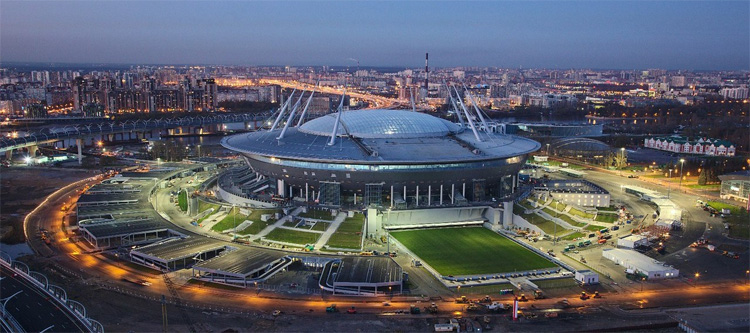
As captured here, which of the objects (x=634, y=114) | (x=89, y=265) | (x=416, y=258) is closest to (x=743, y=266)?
(x=416, y=258)

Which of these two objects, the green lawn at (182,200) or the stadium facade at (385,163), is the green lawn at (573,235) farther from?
the green lawn at (182,200)

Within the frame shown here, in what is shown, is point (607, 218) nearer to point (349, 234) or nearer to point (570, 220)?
point (570, 220)

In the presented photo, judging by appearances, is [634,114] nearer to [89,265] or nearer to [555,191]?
[555,191]

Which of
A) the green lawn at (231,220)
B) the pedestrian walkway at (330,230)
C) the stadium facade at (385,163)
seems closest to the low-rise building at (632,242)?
the stadium facade at (385,163)

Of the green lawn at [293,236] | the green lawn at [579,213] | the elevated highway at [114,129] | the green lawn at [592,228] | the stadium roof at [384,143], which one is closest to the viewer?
the green lawn at [293,236]

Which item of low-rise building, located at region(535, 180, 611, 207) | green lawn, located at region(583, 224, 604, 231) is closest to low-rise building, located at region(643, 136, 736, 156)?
low-rise building, located at region(535, 180, 611, 207)

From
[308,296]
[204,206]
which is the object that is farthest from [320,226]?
[308,296]
